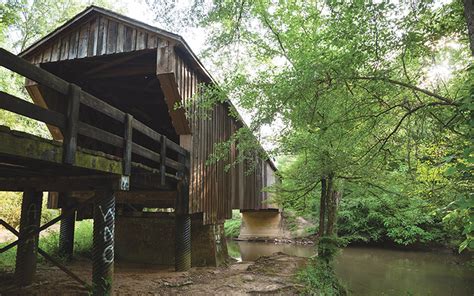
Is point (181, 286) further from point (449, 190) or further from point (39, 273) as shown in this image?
point (449, 190)

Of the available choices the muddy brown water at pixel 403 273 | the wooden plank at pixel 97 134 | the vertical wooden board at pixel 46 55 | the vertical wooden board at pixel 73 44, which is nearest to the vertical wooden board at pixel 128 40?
the vertical wooden board at pixel 73 44

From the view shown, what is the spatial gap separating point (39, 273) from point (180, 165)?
143 inches

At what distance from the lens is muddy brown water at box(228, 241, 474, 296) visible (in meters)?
9.31

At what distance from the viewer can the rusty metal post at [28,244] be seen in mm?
5641

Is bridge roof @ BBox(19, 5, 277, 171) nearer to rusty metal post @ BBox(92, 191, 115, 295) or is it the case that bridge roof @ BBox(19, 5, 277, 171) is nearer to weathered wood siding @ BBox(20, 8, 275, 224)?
weathered wood siding @ BBox(20, 8, 275, 224)

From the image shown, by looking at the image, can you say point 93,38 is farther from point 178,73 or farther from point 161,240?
point 161,240

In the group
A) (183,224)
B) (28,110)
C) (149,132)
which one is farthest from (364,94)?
(183,224)

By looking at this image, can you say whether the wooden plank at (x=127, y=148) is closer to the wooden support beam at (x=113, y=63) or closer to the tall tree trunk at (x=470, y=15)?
the wooden support beam at (x=113, y=63)

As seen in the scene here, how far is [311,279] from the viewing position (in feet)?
23.1

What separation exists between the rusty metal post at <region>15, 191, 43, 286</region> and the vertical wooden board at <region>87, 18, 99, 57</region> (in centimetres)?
348

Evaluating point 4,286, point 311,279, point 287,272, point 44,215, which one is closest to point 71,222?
point 4,286

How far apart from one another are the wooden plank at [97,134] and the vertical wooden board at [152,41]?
10.2 feet

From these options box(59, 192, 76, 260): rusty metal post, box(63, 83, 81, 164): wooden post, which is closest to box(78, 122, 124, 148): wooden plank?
box(63, 83, 81, 164): wooden post

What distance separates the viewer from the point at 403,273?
11.6 m
